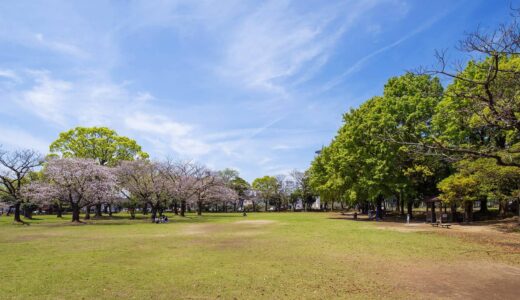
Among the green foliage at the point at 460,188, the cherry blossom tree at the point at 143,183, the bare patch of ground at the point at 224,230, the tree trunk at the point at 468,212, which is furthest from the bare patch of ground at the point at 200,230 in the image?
the tree trunk at the point at 468,212

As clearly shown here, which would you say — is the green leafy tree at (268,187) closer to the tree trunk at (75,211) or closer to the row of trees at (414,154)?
the row of trees at (414,154)

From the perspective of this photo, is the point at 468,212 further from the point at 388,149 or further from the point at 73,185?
the point at 73,185

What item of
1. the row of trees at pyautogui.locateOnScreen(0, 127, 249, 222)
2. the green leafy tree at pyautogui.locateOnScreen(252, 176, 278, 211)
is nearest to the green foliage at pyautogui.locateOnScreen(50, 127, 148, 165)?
the row of trees at pyautogui.locateOnScreen(0, 127, 249, 222)

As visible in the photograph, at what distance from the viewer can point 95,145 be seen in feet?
153

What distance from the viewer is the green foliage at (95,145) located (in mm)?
45500

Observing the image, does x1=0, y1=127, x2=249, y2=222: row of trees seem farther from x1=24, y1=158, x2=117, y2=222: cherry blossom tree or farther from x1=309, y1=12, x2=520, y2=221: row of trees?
x1=309, y1=12, x2=520, y2=221: row of trees

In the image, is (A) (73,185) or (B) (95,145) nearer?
(A) (73,185)

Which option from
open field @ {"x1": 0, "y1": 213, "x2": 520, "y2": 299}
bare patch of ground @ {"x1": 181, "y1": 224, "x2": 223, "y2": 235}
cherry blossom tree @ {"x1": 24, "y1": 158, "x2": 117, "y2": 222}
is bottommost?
bare patch of ground @ {"x1": 181, "y1": 224, "x2": 223, "y2": 235}

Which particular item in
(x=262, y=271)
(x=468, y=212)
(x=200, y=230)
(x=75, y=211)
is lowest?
(x=200, y=230)

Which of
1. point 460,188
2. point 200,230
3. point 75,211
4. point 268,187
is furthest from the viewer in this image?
point 268,187

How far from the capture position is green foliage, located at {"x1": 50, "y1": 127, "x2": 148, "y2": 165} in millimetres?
45500

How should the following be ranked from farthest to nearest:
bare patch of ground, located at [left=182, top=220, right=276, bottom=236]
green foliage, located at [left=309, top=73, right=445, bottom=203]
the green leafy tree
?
the green leafy tree → green foliage, located at [left=309, top=73, right=445, bottom=203] → bare patch of ground, located at [left=182, top=220, right=276, bottom=236]

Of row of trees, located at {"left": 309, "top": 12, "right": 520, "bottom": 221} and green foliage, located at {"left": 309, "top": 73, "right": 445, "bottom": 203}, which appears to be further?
green foliage, located at {"left": 309, "top": 73, "right": 445, "bottom": 203}

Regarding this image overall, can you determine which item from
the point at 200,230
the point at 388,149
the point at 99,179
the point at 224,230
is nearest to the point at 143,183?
the point at 99,179
